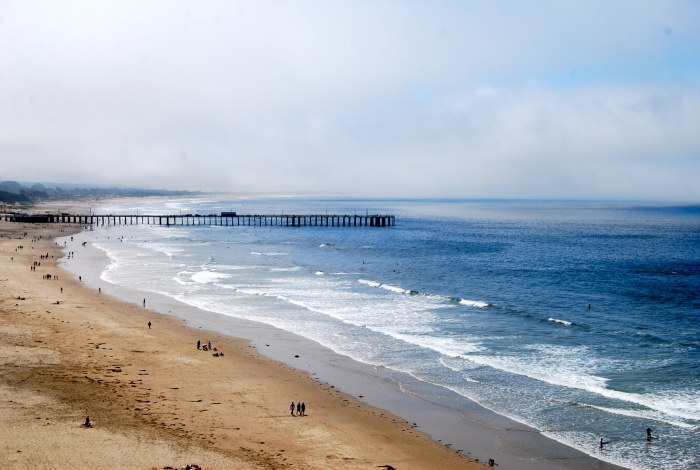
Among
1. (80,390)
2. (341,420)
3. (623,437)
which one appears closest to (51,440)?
(80,390)

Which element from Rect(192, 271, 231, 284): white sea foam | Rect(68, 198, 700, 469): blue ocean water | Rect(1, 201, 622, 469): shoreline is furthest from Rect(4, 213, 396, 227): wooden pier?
Rect(1, 201, 622, 469): shoreline

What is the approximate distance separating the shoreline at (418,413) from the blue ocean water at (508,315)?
853 millimetres

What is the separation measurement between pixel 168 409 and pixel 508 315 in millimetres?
23881

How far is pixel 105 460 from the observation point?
15594mm

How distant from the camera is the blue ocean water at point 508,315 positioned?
21141mm

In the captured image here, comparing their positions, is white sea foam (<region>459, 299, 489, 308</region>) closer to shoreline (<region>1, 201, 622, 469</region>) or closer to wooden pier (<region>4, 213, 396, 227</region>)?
shoreline (<region>1, 201, 622, 469</region>)

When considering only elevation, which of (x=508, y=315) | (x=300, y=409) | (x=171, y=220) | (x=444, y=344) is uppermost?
(x=171, y=220)

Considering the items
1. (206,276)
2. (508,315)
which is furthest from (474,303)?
(206,276)

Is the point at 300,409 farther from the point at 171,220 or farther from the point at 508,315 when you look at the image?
the point at 171,220

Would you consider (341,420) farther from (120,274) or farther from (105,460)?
(120,274)

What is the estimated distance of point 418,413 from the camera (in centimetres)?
2091

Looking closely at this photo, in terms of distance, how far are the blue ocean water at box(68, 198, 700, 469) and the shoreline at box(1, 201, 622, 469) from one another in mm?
853

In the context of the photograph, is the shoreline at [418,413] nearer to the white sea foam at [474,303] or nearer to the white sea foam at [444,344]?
the white sea foam at [444,344]

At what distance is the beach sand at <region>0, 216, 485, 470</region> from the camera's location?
645 inches
